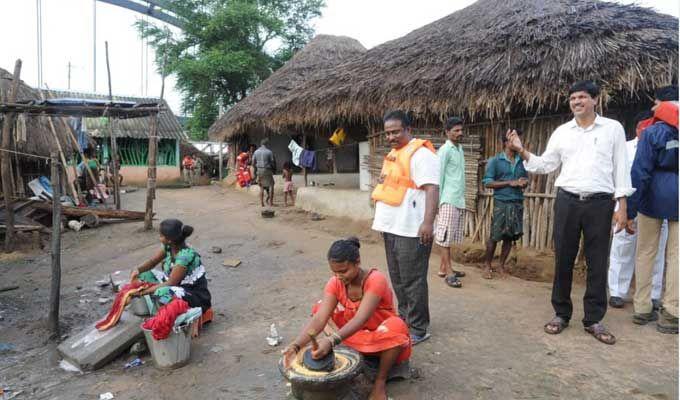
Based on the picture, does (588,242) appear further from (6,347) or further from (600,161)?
(6,347)

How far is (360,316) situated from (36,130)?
10.3 metres

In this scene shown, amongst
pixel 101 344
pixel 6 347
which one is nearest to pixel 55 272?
pixel 6 347

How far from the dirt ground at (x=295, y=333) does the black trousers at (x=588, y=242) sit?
1.00ft

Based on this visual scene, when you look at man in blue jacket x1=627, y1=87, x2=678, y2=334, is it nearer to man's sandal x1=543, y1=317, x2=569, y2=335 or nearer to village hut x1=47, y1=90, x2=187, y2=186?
man's sandal x1=543, y1=317, x2=569, y2=335

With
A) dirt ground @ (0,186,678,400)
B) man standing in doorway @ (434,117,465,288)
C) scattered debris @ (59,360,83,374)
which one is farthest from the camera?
man standing in doorway @ (434,117,465,288)

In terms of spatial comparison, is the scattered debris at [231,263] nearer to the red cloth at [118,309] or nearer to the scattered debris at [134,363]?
the red cloth at [118,309]

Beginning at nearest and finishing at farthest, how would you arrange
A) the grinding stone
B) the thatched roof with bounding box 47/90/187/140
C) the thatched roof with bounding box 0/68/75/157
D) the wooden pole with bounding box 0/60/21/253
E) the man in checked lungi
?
the grinding stone → the man in checked lungi → the wooden pole with bounding box 0/60/21/253 → the thatched roof with bounding box 0/68/75/157 → the thatched roof with bounding box 47/90/187/140

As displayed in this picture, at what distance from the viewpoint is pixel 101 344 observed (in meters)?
3.35

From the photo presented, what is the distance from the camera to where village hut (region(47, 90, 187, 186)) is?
17.6m

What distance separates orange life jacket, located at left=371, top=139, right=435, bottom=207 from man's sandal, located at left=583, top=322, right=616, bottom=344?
1719mm

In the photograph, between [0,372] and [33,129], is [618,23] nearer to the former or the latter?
[0,372]

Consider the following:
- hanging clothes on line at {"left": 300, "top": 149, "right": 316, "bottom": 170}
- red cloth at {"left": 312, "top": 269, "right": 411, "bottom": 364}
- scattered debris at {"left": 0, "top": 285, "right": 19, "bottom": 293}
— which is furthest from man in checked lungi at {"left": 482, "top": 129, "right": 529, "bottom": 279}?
hanging clothes on line at {"left": 300, "top": 149, "right": 316, "bottom": 170}

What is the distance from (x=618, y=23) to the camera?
18.4ft

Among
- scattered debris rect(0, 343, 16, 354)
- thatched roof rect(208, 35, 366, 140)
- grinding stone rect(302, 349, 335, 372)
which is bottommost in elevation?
scattered debris rect(0, 343, 16, 354)
